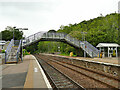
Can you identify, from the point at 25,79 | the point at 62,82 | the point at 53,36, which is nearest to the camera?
the point at 25,79

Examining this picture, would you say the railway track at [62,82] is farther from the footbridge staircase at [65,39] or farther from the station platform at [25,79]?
the footbridge staircase at [65,39]

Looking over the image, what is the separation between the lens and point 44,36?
26.3 metres

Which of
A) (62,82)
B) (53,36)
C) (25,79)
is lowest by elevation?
(62,82)

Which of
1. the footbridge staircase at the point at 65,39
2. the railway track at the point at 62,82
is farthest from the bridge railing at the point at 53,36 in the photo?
the railway track at the point at 62,82

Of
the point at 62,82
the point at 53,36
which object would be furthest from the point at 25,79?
the point at 53,36

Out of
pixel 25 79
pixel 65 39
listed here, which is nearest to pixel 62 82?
pixel 25 79

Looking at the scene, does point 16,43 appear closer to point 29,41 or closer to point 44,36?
point 29,41

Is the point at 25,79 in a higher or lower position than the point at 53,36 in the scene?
lower

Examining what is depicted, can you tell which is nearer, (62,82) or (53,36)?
(62,82)

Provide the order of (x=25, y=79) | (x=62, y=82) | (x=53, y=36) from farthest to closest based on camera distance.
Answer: (x=53, y=36) → (x=62, y=82) → (x=25, y=79)

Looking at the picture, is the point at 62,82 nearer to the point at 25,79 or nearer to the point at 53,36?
the point at 25,79

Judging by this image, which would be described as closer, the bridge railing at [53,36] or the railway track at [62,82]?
the railway track at [62,82]

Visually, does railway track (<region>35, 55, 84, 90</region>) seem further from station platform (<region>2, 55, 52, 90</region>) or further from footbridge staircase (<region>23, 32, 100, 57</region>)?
footbridge staircase (<region>23, 32, 100, 57</region>)

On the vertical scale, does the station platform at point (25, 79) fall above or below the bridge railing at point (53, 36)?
below
